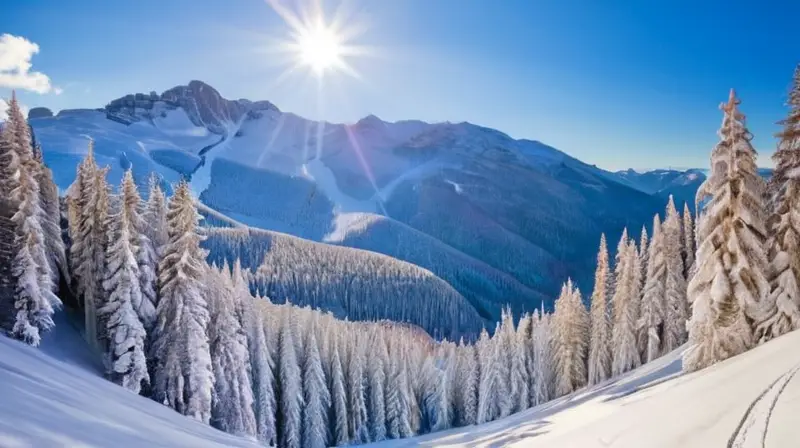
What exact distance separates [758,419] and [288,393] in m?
41.9

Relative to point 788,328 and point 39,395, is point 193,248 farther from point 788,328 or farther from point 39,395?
point 788,328

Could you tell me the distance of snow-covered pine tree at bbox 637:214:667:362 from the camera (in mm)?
39406

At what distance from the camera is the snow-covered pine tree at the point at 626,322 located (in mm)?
40844

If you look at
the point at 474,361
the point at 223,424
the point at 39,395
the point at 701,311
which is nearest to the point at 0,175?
the point at 223,424

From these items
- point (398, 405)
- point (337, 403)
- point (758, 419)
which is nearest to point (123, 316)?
point (758, 419)

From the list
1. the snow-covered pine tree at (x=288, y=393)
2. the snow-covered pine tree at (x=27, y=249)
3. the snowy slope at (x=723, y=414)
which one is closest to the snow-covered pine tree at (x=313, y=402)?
the snow-covered pine tree at (x=288, y=393)

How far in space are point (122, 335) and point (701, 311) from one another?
27.5m

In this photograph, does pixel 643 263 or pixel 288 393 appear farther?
pixel 288 393

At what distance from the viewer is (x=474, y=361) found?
6016 cm

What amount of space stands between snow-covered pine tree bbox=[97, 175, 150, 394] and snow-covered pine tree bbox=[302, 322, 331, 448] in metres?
23.7

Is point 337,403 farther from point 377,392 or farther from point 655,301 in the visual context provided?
point 655,301

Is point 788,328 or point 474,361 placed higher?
point 474,361

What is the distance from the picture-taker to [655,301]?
129ft

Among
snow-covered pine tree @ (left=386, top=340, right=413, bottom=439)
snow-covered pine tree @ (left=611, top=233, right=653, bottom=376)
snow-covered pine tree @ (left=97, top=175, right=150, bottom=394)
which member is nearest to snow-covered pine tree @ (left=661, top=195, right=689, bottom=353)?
snow-covered pine tree @ (left=611, top=233, right=653, bottom=376)
